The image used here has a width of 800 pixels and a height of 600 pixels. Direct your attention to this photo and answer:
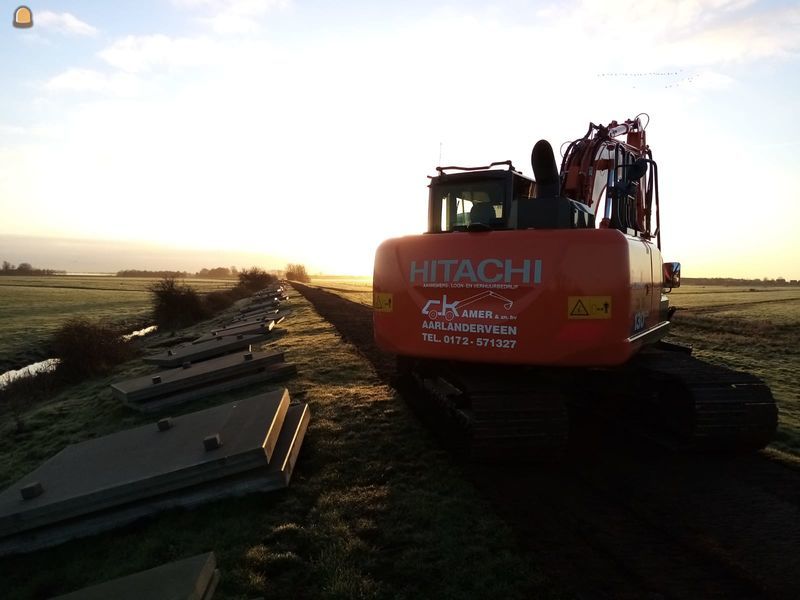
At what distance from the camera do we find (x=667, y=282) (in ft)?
25.7

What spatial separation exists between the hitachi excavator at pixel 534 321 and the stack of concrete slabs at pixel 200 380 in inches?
158

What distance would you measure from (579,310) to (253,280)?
64.1 meters

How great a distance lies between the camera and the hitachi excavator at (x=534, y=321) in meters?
4.91

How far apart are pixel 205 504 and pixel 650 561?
13.0 ft

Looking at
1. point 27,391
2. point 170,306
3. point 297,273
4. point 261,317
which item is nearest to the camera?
point 27,391

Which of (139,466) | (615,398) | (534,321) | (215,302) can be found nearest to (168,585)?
(139,466)

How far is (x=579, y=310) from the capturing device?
4.87 metres

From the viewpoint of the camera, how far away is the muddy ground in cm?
330

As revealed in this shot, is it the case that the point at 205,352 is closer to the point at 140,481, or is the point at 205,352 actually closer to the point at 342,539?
the point at 140,481

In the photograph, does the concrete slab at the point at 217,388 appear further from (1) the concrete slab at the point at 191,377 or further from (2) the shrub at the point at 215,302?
(2) the shrub at the point at 215,302

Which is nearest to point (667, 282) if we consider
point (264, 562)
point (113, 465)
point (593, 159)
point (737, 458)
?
point (593, 159)

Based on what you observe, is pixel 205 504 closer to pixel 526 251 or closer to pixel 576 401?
pixel 526 251

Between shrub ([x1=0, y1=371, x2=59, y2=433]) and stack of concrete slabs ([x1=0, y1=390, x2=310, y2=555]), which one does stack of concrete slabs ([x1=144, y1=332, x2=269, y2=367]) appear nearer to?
shrub ([x1=0, y1=371, x2=59, y2=433])

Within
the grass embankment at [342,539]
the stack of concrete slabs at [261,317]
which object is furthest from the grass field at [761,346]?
the stack of concrete slabs at [261,317]
